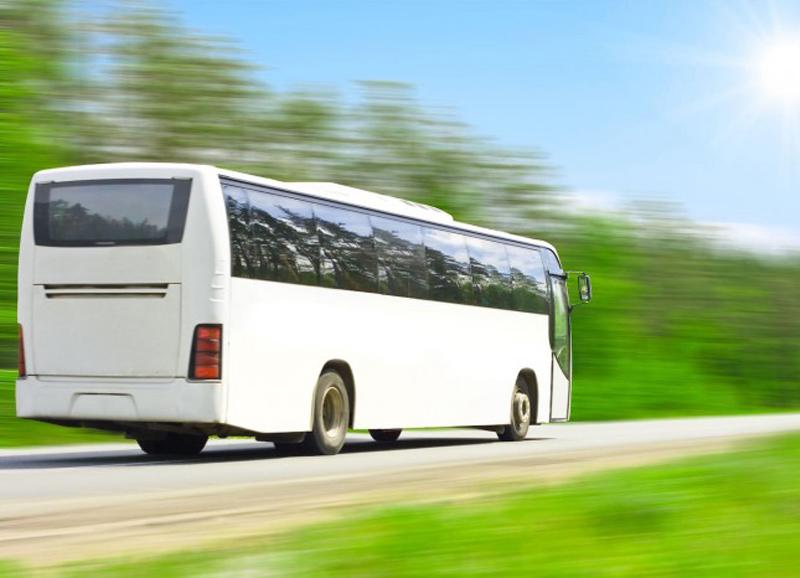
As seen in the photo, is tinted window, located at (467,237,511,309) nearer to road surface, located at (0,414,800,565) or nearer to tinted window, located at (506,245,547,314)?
tinted window, located at (506,245,547,314)

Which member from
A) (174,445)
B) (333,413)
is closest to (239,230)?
(333,413)

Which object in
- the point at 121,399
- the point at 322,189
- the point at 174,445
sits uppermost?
the point at 322,189

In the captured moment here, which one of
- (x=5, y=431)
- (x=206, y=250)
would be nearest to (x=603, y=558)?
(x=206, y=250)

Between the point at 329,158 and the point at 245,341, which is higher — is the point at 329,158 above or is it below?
above

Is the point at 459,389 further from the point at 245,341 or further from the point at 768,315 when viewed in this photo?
the point at 768,315

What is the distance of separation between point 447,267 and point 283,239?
4.85 m

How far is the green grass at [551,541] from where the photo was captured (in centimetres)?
621

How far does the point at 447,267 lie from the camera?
20.6 m

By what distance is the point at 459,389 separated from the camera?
70.4 ft

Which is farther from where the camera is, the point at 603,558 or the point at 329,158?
the point at 329,158

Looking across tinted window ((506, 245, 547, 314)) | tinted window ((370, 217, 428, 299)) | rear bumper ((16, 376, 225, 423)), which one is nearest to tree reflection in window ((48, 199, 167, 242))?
rear bumper ((16, 376, 225, 423))

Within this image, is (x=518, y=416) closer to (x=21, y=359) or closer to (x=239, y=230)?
(x=239, y=230)

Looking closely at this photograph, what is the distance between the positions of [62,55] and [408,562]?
23.3 meters

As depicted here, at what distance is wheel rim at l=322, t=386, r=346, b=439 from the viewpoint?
17.4m
